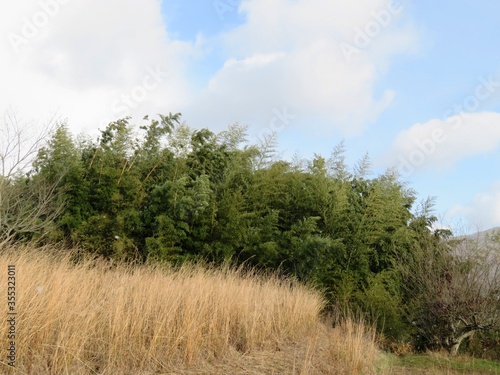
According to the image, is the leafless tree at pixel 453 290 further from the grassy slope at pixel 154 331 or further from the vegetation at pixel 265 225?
the grassy slope at pixel 154 331

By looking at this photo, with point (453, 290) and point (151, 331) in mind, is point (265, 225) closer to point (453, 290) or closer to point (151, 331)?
point (453, 290)

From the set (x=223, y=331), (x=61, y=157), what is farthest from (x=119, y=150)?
(x=223, y=331)

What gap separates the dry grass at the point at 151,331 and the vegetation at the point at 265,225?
4699 millimetres

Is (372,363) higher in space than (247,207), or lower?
lower

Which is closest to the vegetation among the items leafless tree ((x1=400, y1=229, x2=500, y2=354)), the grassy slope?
leafless tree ((x1=400, y1=229, x2=500, y2=354))

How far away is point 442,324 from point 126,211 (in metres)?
9.20

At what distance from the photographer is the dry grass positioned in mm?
A: 4086

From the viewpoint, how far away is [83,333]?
4270mm

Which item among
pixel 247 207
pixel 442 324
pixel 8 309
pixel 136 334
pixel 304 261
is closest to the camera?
pixel 8 309

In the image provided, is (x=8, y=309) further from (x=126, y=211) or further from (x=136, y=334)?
(x=126, y=211)

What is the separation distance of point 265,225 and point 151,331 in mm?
8044

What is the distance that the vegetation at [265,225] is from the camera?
11641mm

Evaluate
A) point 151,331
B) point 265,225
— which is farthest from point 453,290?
point 151,331

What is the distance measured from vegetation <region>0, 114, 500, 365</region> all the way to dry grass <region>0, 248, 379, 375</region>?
185 inches
